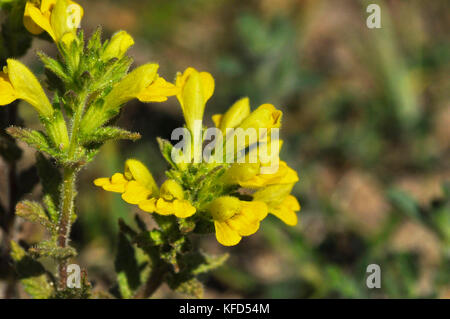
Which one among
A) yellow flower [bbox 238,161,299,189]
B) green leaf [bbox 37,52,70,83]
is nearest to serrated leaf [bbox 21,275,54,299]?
green leaf [bbox 37,52,70,83]

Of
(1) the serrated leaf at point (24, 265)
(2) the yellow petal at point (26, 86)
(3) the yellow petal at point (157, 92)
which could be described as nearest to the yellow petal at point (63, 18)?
(2) the yellow petal at point (26, 86)

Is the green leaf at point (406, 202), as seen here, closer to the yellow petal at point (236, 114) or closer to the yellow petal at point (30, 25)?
the yellow petal at point (236, 114)

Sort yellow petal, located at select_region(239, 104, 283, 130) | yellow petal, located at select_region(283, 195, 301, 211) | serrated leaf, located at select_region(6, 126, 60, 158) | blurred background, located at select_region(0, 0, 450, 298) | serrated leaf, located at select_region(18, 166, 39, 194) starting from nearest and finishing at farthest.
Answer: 1. serrated leaf, located at select_region(6, 126, 60, 158)
2. yellow petal, located at select_region(239, 104, 283, 130)
3. yellow petal, located at select_region(283, 195, 301, 211)
4. serrated leaf, located at select_region(18, 166, 39, 194)
5. blurred background, located at select_region(0, 0, 450, 298)

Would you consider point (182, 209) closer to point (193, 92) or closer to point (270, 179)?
point (270, 179)

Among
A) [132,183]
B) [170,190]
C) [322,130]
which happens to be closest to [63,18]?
[132,183]

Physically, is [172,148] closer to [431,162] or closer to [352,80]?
[431,162]

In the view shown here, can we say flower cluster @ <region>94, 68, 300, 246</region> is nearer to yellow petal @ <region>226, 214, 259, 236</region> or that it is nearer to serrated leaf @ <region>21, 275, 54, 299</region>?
yellow petal @ <region>226, 214, 259, 236</region>
